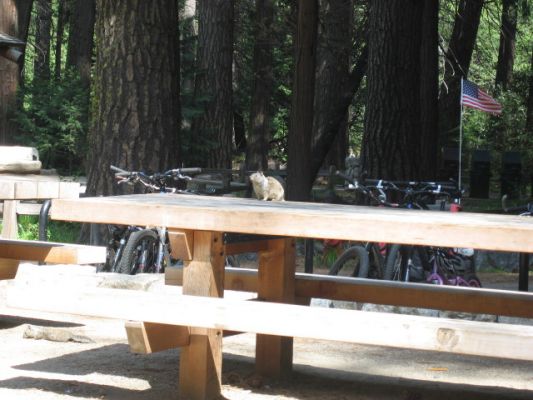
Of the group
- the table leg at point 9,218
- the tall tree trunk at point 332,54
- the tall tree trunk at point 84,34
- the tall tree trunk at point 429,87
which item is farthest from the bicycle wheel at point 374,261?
the tall tree trunk at point 84,34

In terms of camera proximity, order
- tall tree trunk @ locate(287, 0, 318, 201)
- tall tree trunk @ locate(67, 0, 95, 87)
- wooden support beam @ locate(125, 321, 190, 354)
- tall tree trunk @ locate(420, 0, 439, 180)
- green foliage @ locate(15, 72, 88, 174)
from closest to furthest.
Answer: wooden support beam @ locate(125, 321, 190, 354) < tall tree trunk @ locate(287, 0, 318, 201) < green foliage @ locate(15, 72, 88, 174) < tall tree trunk @ locate(420, 0, 439, 180) < tall tree trunk @ locate(67, 0, 95, 87)

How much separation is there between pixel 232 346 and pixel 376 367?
42.6 inches

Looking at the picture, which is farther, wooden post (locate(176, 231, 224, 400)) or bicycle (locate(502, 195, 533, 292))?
bicycle (locate(502, 195, 533, 292))

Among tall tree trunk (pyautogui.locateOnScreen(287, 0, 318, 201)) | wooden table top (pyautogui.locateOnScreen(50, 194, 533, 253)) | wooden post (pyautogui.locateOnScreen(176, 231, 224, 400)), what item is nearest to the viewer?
wooden table top (pyautogui.locateOnScreen(50, 194, 533, 253))

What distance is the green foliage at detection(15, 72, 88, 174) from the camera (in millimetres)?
16750

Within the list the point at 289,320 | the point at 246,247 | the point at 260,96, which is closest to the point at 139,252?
the point at 246,247

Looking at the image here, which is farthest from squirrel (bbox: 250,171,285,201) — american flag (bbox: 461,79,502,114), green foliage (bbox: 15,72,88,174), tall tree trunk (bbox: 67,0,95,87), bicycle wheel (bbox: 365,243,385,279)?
tall tree trunk (bbox: 67,0,95,87)

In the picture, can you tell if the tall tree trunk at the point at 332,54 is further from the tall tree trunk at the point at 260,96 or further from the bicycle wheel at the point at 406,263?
the bicycle wheel at the point at 406,263

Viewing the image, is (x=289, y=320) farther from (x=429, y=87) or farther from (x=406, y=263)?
(x=429, y=87)

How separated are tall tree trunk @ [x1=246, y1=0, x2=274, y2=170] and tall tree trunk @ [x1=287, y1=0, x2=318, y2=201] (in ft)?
50.3

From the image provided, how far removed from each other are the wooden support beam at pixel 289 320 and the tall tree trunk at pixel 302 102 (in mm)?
8537

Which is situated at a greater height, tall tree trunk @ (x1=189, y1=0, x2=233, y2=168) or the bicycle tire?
tall tree trunk @ (x1=189, y1=0, x2=233, y2=168)

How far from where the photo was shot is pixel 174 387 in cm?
563

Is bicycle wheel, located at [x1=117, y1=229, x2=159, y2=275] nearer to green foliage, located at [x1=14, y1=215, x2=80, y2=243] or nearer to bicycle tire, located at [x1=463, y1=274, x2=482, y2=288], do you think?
bicycle tire, located at [x1=463, y1=274, x2=482, y2=288]
